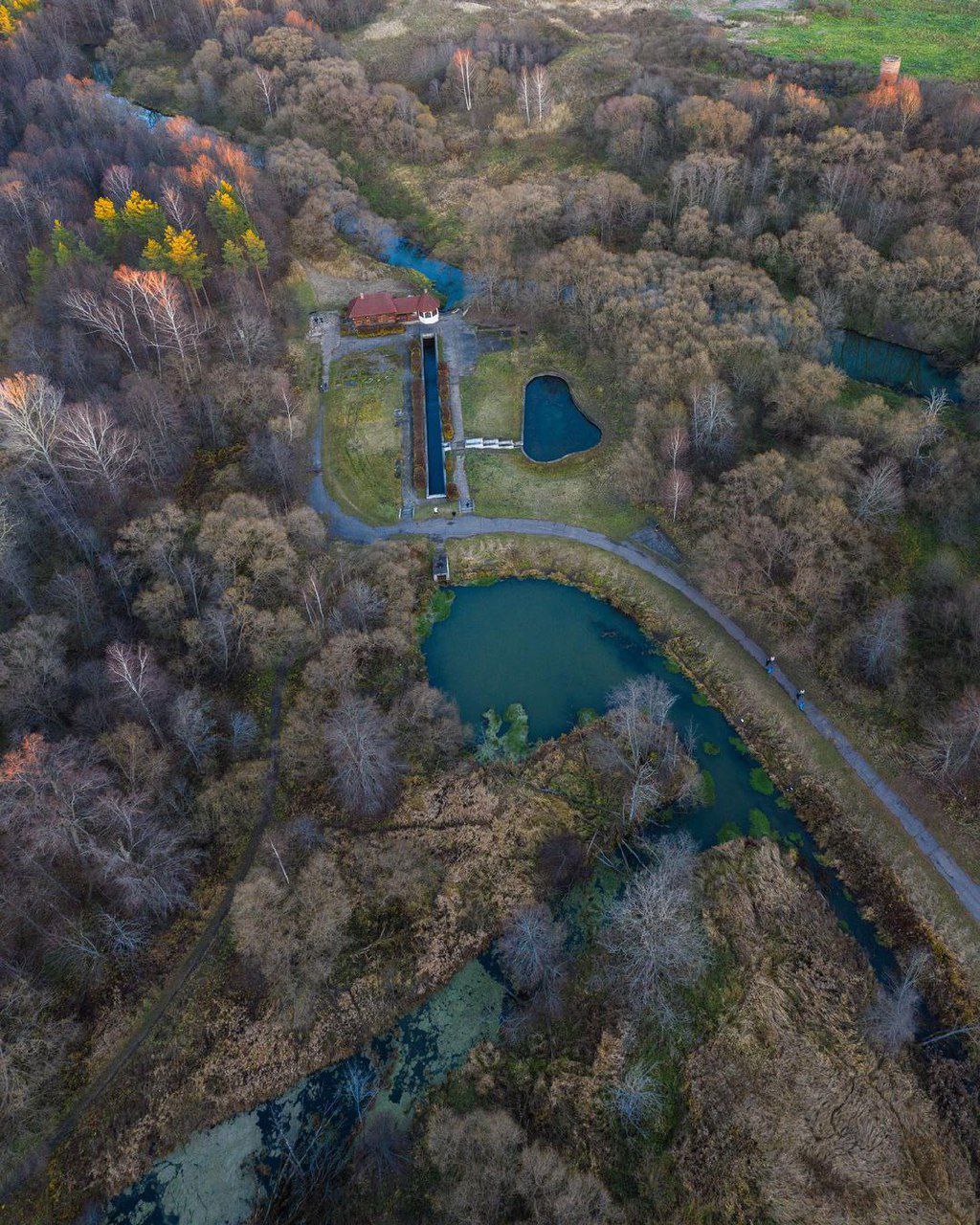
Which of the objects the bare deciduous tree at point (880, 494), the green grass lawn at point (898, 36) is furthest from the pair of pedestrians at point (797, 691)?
the green grass lawn at point (898, 36)

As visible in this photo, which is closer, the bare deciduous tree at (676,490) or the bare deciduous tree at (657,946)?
the bare deciduous tree at (657,946)

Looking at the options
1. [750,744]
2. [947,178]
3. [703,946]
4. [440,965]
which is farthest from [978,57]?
[440,965]

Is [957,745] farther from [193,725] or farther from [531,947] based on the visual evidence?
[193,725]

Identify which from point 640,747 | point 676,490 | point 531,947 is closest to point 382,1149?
point 531,947

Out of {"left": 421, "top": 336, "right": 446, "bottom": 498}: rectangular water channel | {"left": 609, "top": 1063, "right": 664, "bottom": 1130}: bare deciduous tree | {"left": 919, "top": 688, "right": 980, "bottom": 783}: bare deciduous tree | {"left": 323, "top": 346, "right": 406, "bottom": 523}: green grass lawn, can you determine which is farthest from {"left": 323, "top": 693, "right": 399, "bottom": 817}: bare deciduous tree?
{"left": 919, "top": 688, "right": 980, "bottom": 783}: bare deciduous tree

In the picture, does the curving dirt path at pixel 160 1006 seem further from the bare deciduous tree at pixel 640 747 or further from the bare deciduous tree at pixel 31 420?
the bare deciduous tree at pixel 31 420

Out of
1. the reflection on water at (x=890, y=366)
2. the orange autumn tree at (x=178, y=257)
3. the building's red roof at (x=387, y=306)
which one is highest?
the orange autumn tree at (x=178, y=257)
